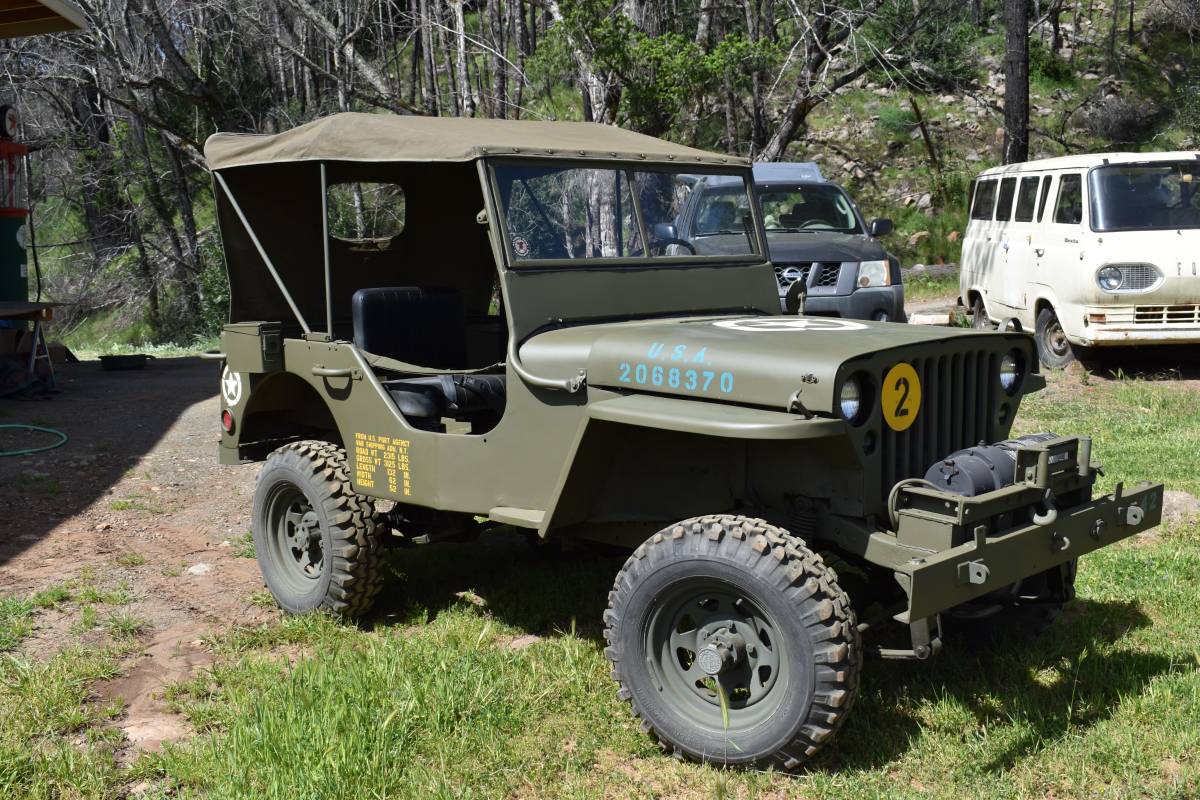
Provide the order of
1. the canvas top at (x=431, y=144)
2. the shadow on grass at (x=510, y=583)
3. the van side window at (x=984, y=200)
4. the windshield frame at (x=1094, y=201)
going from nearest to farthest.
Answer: the canvas top at (x=431, y=144) → the shadow on grass at (x=510, y=583) → the windshield frame at (x=1094, y=201) → the van side window at (x=984, y=200)

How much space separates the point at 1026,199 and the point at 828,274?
2479mm

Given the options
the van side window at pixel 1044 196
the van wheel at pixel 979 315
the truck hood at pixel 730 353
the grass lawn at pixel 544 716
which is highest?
the van side window at pixel 1044 196

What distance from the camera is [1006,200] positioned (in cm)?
1189

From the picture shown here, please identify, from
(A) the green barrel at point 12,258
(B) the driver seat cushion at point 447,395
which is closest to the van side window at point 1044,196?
(B) the driver seat cushion at point 447,395

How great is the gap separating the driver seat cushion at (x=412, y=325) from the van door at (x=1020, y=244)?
24.0 feet

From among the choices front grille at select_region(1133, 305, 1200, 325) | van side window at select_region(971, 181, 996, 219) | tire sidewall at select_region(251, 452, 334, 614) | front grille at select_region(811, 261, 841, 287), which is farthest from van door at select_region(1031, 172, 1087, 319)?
tire sidewall at select_region(251, 452, 334, 614)

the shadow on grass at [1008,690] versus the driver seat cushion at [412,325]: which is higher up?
the driver seat cushion at [412,325]

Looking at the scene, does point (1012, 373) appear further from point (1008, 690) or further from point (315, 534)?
point (315, 534)

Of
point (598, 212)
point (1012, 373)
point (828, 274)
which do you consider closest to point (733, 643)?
point (1012, 373)

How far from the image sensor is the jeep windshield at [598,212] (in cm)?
441

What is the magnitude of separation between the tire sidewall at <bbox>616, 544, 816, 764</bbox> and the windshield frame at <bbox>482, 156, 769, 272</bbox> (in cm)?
138

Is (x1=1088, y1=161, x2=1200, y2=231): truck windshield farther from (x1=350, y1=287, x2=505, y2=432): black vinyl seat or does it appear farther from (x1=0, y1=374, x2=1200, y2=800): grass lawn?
(x1=350, y1=287, x2=505, y2=432): black vinyl seat

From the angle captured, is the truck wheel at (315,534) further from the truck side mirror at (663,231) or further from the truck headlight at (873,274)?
the truck headlight at (873,274)

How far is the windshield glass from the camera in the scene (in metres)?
11.1
